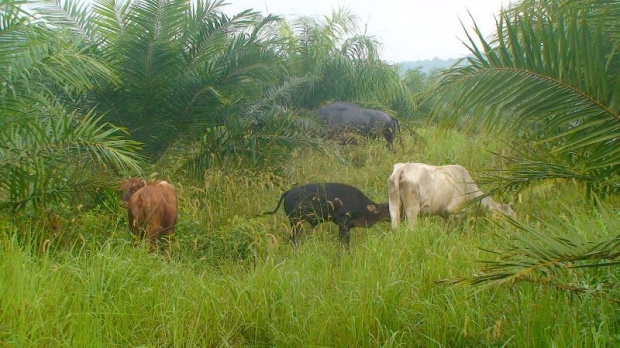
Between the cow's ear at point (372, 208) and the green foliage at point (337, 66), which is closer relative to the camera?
the cow's ear at point (372, 208)

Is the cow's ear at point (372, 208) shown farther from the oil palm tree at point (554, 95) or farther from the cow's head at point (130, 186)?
the oil palm tree at point (554, 95)

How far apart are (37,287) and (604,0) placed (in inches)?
143

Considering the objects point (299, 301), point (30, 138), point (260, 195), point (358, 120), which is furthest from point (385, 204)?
point (358, 120)

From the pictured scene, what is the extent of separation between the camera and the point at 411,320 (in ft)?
14.5

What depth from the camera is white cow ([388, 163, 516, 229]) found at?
7.62 metres

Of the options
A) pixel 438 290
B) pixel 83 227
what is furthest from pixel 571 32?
pixel 83 227

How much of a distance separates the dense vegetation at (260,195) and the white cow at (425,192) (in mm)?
511

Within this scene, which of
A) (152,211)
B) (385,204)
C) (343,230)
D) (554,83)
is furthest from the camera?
(385,204)

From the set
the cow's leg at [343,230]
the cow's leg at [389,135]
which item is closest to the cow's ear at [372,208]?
the cow's leg at [343,230]

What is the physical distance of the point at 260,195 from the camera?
8445 mm

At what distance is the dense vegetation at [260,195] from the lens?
3475 millimetres

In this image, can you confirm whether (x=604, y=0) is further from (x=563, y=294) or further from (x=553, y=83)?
(x=563, y=294)

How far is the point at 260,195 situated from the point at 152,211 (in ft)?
7.05

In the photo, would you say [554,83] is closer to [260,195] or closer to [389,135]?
[260,195]
